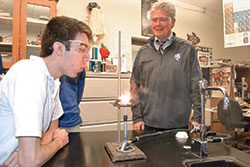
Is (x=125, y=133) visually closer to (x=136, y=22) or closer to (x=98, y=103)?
(x=98, y=103)

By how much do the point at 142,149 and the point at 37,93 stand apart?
579mm

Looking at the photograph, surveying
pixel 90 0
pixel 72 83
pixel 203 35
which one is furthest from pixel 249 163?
pixel 203 35

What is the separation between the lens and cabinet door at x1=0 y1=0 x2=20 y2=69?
9.00 feet

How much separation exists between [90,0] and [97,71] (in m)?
1.51

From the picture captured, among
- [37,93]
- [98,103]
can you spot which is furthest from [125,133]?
[98,103]

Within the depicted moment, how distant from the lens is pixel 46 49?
99cm

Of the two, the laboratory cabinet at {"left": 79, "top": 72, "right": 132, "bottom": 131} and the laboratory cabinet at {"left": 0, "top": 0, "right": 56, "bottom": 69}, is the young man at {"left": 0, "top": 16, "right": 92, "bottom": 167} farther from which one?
the laboratory cabinet at {"left": 0, "top": 0, "right": 56, "bottom": 69}

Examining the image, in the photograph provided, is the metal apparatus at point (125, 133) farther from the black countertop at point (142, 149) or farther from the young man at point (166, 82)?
the young man at point (166, 82)

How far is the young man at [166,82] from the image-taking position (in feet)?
5.56

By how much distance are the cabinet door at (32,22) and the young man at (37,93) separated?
2147 mm

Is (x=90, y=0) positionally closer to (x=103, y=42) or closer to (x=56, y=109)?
(x=103, y=42)

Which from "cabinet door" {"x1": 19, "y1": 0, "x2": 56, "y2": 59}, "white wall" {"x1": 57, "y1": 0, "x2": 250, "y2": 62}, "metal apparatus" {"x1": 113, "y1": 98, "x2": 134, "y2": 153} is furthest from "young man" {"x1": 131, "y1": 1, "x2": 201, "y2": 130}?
"white wall" {"x1": 57, "y1": 0, "x2": 250, "y2": 62}

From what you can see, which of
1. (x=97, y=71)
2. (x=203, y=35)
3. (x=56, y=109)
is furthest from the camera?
(x=203, y=35)

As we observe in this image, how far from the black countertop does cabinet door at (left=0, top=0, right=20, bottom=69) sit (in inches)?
84.0
